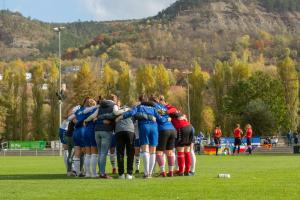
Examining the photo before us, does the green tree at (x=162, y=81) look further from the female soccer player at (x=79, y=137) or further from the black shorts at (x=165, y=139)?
the black shorts at (x=165, y=139)

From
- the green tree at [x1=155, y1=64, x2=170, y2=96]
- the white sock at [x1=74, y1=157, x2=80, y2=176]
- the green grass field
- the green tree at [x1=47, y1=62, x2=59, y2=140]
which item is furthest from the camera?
the green tree at [x1=155, y1=64, x2=170, y2=96]

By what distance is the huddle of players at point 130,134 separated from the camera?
16.1 m

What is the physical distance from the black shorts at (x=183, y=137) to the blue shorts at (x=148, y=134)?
134 centimetres

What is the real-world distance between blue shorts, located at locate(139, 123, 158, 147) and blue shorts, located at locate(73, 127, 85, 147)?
188cm

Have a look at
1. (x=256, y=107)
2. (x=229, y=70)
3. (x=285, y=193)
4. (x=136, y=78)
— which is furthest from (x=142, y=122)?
(x=136, y=78)

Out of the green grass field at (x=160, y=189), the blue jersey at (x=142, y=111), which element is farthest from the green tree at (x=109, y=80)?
Answer: the green grass field at (x=160, y=189)

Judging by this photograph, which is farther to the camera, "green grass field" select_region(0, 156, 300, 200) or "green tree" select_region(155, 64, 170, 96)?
"green tree" select_region(155, 64, 170, 96)

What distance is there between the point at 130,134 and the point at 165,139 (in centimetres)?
96

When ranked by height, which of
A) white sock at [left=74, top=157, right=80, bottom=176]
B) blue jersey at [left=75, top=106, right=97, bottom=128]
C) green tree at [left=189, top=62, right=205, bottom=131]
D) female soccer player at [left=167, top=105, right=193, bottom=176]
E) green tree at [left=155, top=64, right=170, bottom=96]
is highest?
green tree at [left=155, top=64, right=170, bottom=96]

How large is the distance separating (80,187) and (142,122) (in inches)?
131

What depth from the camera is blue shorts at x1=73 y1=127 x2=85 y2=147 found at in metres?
17.3

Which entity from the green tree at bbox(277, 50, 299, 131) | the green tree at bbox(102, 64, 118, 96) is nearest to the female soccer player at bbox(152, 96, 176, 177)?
the green tree at bbox(277, 50, 299, 131)

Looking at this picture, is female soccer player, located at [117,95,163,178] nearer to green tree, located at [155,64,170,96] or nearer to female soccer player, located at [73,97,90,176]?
female soccer player, located at [73,97,90,176]

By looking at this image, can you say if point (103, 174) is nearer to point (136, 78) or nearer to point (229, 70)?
point (229, 70)
